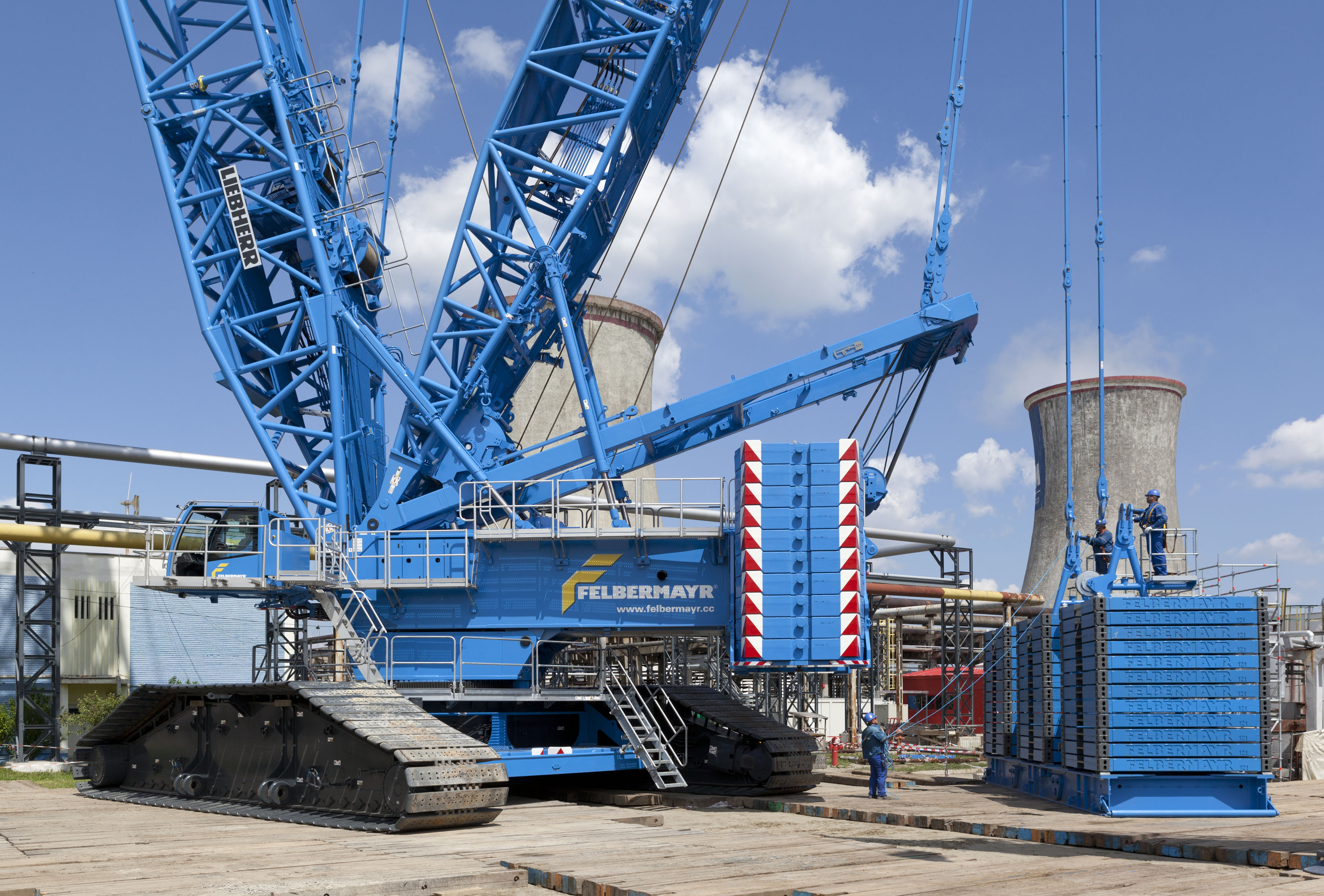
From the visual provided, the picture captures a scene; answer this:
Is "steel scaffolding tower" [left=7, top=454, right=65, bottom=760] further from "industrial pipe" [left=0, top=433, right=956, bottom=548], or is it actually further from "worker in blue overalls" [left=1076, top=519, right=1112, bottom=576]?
"worker in blue overalls" [left=1076, top=519, right=1112, bottom=576]

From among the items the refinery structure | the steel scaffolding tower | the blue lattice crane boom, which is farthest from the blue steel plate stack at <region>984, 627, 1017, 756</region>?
the steel scaffolding tower

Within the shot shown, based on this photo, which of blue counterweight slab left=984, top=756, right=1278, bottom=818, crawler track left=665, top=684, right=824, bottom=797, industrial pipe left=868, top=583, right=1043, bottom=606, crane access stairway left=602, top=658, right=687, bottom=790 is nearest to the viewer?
blue counterweight slab left=984, top=756, right=1278, bottom=818

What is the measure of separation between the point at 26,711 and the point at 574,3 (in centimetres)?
1954

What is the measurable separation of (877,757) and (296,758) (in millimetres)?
7429

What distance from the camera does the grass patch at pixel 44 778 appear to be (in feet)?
63.8

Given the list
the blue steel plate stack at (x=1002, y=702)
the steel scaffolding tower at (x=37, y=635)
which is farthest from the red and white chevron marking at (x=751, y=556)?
the steel scaffolding tower at (x=37, y=635)

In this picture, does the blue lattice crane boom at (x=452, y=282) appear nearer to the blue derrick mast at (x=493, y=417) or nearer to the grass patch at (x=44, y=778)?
the blue derrick mast at (x=493, y=417)

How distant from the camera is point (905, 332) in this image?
686 inches

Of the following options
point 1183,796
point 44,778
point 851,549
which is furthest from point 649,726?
point 44,778

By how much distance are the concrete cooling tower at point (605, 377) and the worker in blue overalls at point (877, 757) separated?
1101cm

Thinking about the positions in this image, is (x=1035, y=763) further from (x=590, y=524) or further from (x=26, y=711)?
(x=26, y=711)

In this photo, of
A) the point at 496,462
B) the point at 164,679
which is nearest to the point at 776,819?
the point at 496,462

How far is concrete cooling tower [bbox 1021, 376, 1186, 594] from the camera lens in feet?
111

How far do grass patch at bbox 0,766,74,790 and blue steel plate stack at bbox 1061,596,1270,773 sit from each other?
15743 millimetres
